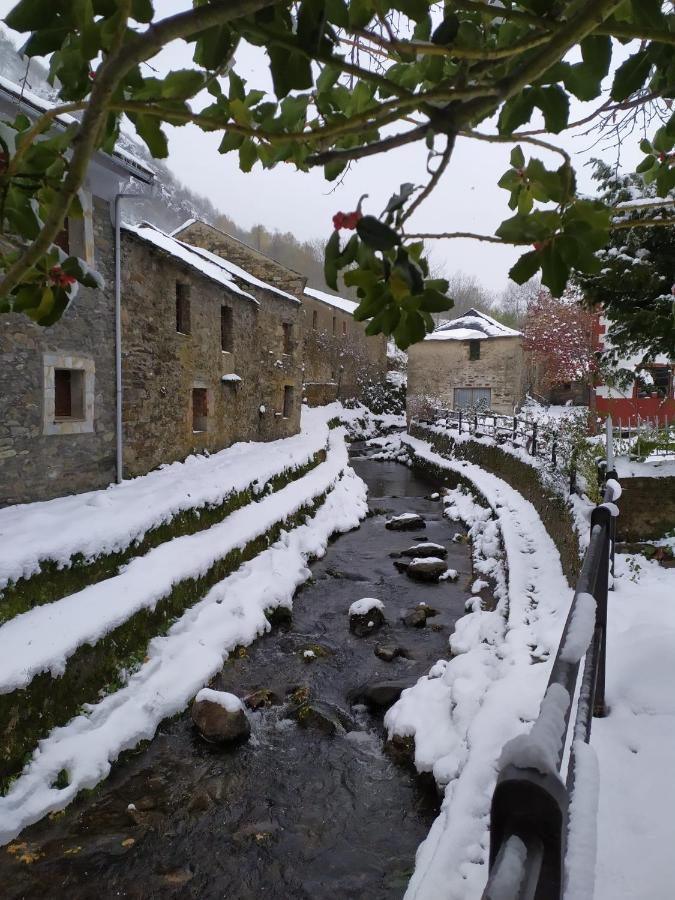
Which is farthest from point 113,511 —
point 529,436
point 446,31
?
point 529,436

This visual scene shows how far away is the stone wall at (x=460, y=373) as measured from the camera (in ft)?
96.2

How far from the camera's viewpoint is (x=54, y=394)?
9.28 meters

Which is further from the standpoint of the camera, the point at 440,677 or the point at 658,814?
the point at 440,677

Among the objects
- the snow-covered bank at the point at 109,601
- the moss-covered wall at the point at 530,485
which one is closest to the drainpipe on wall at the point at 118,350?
the snow-covered bank at the point at 109,601

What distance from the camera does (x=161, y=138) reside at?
1712 mm

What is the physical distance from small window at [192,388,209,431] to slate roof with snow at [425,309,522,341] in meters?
17.1

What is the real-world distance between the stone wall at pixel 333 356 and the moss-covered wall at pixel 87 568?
78.1ft

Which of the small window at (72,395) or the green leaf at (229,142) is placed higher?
the green leaf at (229,142)

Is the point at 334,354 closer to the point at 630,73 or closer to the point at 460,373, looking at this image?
the point at 460,373

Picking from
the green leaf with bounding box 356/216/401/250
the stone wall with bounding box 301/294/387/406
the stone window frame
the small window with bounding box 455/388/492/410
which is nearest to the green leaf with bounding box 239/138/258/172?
the green leaf with bounding box 356/216/401/250

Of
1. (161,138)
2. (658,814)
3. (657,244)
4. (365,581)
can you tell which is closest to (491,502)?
(365,581)

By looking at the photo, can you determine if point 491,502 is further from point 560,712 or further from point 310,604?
point 560,712

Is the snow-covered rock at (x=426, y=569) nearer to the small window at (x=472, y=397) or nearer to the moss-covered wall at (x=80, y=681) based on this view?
the moss-covered wall at (x=80, y=681)

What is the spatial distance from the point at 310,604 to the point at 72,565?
409 centimetres
